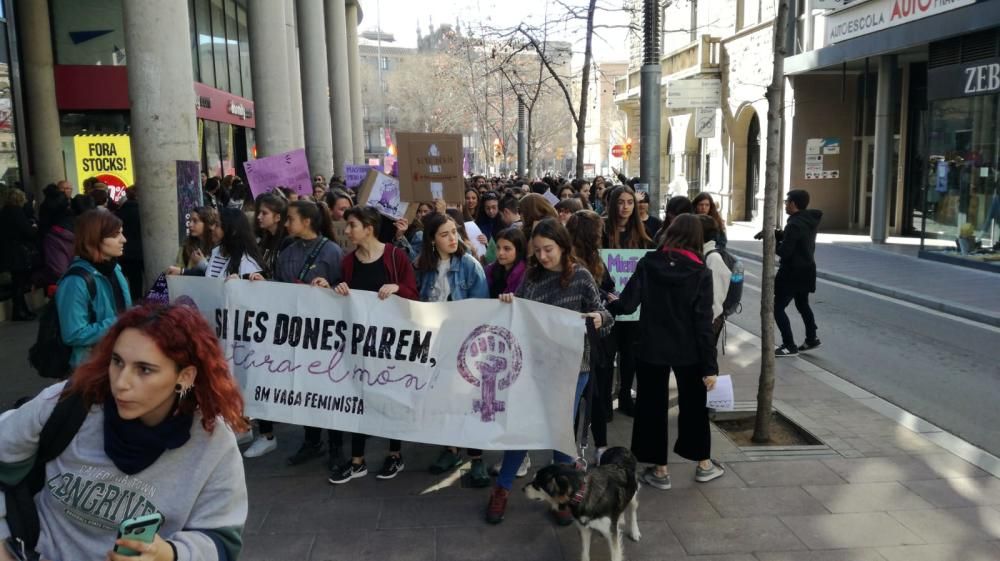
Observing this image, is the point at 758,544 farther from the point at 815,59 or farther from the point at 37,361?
the point at 815,59

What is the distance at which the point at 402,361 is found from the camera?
16.9 feet

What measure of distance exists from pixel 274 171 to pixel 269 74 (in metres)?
8.06

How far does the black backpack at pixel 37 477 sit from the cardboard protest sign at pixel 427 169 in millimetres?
6605

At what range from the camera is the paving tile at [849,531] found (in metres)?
4.45

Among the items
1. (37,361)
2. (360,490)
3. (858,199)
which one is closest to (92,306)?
(37,361)

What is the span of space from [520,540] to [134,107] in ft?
22.1

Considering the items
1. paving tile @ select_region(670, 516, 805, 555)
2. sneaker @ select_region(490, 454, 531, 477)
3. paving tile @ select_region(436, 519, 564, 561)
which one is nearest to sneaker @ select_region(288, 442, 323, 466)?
sneaker @ select_region(490, 454, 531, 477)

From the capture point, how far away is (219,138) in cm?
2344

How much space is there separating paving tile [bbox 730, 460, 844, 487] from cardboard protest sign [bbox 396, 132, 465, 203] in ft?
14.7

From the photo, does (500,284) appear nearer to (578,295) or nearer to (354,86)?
(578,295)

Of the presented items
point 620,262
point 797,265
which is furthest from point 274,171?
point 797,265

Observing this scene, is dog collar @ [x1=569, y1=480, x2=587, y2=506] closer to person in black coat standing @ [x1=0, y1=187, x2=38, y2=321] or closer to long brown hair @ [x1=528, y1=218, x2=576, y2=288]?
long brown hair @ [x1=528, y1=218, x2=576, y2=288]

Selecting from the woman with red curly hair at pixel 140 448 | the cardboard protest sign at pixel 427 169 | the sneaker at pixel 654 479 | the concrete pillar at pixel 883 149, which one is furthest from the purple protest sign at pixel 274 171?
the concrete pillar at pixel 883 149

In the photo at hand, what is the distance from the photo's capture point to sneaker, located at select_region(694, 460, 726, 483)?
532cm
